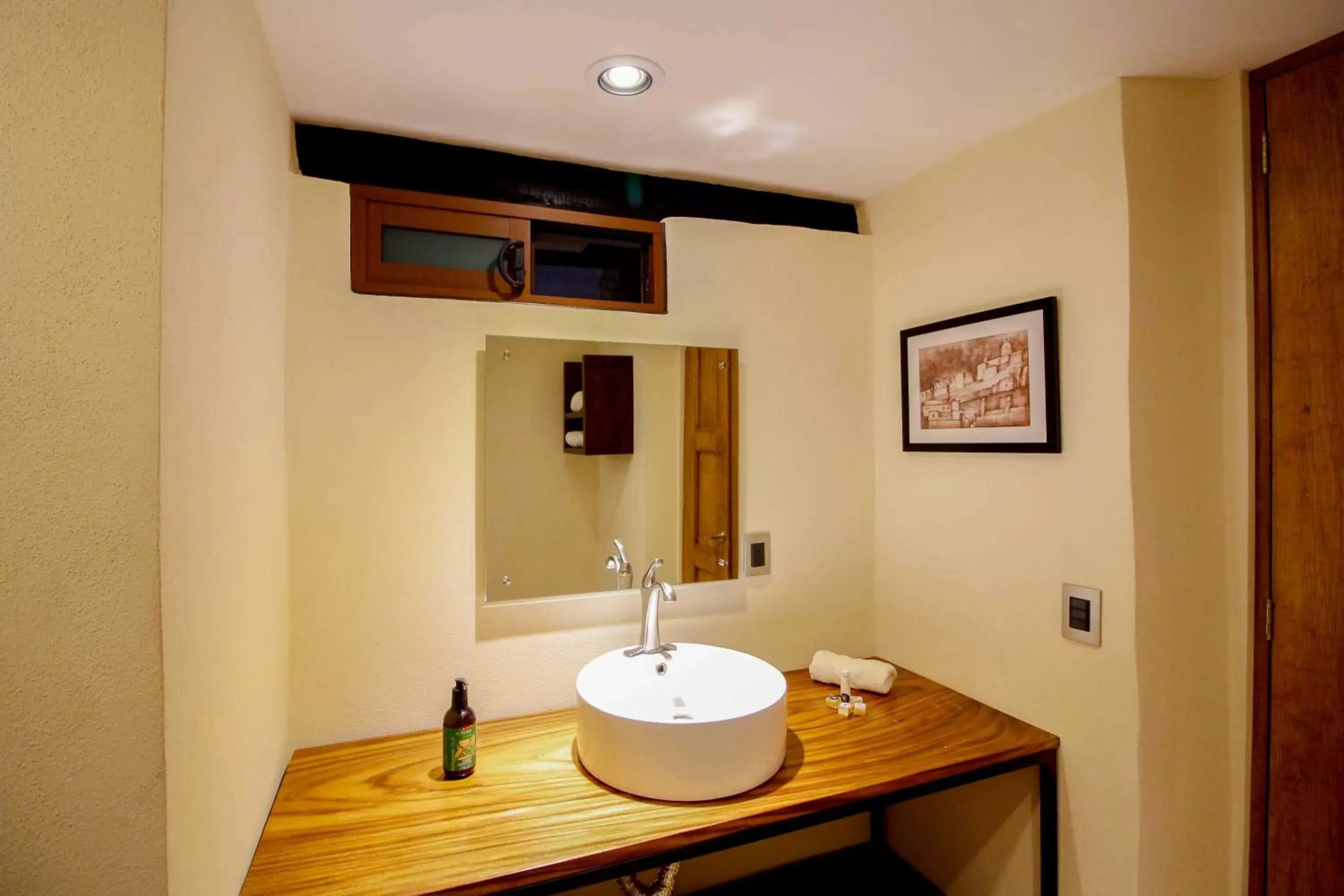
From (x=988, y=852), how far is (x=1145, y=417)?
1.19 metres

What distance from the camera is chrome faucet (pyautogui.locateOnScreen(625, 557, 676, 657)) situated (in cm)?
163

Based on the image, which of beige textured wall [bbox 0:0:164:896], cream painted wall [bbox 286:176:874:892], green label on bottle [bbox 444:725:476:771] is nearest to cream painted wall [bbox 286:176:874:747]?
cream painted wall [bbox 286:176:874:892]

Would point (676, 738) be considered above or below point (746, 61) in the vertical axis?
below

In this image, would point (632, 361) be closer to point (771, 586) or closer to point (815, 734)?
point (771, 586)

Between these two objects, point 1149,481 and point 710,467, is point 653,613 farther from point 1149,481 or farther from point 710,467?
point 1149,481

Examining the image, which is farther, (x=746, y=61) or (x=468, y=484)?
(x=468, y=484)

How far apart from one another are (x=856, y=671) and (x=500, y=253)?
148cm

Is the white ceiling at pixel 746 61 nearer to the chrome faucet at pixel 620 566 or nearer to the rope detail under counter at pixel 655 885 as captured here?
the chrome faucet at pixel 620 566

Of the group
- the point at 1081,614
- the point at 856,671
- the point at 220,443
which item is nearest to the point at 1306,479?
the point at 1081,614

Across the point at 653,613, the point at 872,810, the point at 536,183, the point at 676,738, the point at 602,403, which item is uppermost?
the point at 536,183

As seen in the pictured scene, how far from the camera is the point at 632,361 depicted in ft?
5.87

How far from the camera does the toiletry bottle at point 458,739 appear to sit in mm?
1368

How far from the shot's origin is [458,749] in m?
1.37

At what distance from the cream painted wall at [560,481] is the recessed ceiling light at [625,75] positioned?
0.61 meters
